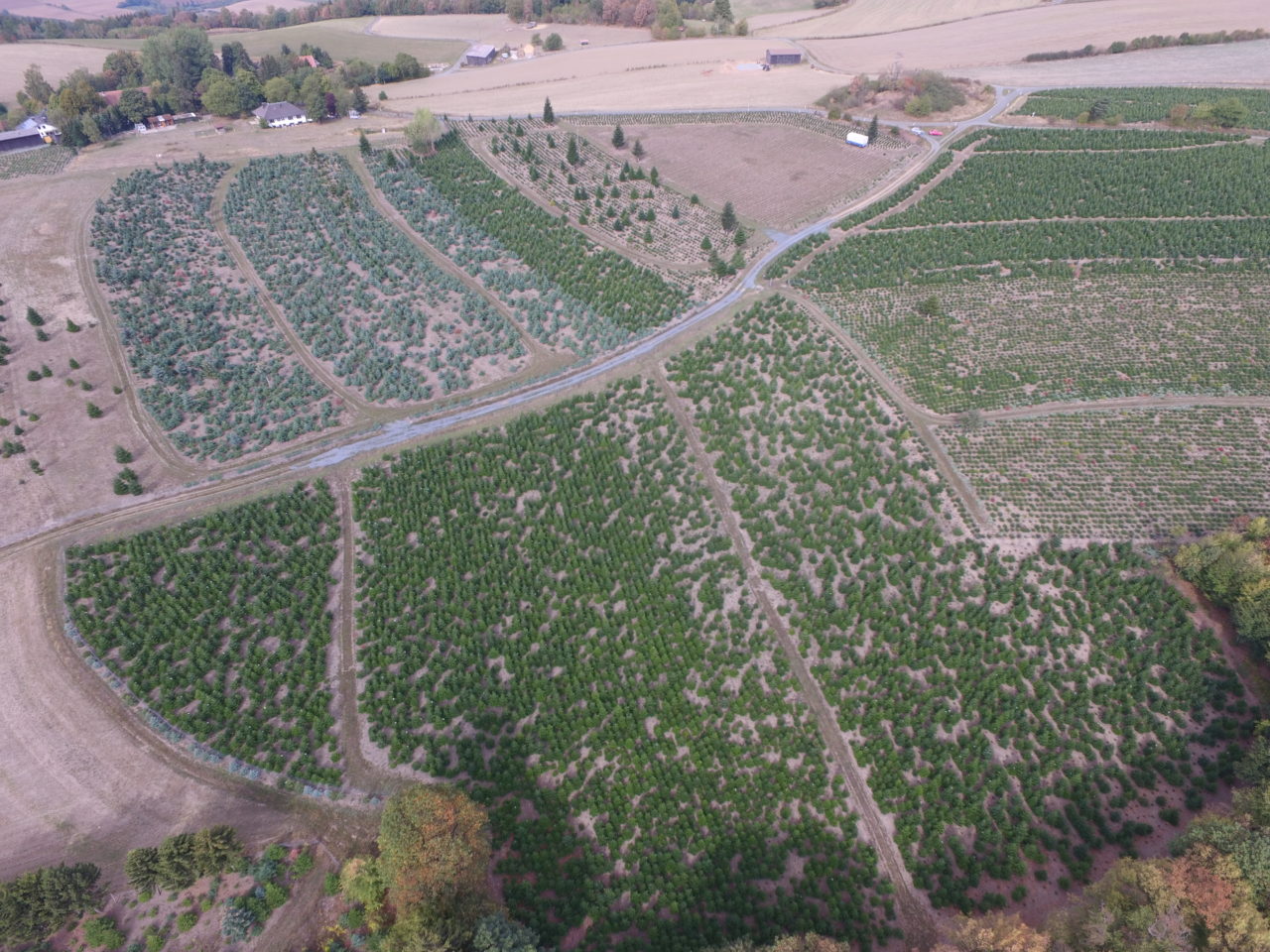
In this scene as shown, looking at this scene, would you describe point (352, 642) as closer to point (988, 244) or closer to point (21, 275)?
point (21, 275)

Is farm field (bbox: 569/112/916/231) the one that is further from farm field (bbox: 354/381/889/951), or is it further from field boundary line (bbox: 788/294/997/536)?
farm field (bbox: 354/381/889/951)

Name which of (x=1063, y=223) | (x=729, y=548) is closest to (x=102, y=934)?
(x=729, y=548)

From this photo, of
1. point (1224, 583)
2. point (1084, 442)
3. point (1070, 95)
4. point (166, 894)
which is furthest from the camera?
point (1070, 95)

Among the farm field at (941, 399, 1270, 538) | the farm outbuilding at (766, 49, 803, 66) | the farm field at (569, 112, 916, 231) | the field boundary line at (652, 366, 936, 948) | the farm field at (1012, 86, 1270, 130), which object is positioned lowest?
the field boundary line at (652, 366, 936, 948)

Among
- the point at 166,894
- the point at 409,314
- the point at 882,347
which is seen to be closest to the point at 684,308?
the point at 882,347

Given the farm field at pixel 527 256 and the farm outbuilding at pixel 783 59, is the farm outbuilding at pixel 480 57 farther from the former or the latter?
the farm outbuilding at pixel 783 59

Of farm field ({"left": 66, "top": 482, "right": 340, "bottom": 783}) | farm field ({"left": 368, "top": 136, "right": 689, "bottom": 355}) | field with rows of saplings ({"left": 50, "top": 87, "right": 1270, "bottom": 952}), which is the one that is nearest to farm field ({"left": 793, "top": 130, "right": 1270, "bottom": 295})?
field with rows of saplings ({"left": 50, "top": 87, "right": 1270, "bottom": 952})
